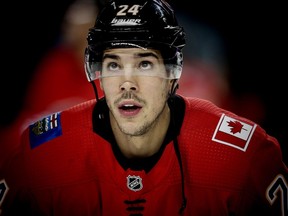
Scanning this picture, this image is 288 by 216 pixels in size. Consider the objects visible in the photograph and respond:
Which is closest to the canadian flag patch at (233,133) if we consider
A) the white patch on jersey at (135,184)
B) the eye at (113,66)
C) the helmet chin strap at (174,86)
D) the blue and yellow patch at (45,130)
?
the helmet chin strap at (174,86)

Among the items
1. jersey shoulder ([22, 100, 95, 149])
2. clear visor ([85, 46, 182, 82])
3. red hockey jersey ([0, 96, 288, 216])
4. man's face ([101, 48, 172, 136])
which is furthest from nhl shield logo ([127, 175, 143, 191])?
clear visor ([85, 46, 182, 82])

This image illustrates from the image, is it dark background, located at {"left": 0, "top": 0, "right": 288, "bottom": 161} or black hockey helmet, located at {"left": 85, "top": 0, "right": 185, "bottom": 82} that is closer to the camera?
black hockey helmet, located at {"left": 85, "top": 0, "right": 185, "bottom": 82}

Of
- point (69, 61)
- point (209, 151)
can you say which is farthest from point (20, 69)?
point (209, 151)

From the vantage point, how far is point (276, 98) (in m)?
2.73

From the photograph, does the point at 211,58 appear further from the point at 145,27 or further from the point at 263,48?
the point at 145,27

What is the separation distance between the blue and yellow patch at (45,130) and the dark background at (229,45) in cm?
75

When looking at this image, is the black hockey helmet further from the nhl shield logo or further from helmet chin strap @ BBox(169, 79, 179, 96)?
the nhl shield logo

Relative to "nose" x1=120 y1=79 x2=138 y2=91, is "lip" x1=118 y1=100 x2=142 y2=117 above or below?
below

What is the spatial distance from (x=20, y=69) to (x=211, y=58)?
1167 mm

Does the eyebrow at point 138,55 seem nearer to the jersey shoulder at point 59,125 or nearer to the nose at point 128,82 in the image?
the nose at point 128,82

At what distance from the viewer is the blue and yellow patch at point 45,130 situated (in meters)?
2.00

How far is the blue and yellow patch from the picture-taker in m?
2.00

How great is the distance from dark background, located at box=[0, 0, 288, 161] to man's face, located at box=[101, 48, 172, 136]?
92cm

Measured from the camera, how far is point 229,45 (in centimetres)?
274
